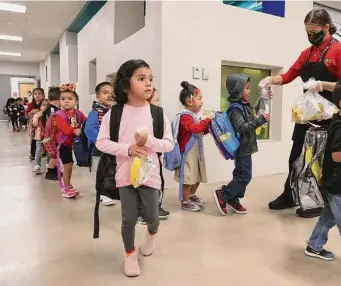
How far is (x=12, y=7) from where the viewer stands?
7.25 meters

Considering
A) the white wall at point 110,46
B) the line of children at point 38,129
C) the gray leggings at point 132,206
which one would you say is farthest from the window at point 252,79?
the gray leggings at point 132,206

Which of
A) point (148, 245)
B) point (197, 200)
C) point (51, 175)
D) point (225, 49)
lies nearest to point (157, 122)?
point (148, 245)

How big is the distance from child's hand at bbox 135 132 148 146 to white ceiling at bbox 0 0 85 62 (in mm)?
5963

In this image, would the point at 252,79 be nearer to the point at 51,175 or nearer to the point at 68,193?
the point at 68,193

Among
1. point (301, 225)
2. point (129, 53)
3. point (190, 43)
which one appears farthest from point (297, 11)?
point (301, 225)

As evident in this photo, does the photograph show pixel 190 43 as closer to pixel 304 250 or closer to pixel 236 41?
pixel 236 41

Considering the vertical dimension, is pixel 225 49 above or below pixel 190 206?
above

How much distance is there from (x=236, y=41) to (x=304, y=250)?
107 inches

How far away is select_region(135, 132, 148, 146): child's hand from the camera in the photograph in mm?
1562

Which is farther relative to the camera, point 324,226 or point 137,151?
point 324,226

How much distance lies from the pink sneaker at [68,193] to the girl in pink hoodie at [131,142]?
166cm

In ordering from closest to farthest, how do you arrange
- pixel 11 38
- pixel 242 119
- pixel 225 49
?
pixel 242 119 < pixel 225 49 < pixel 11 38

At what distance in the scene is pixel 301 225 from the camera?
2559 mm

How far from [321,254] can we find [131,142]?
4.31ft
